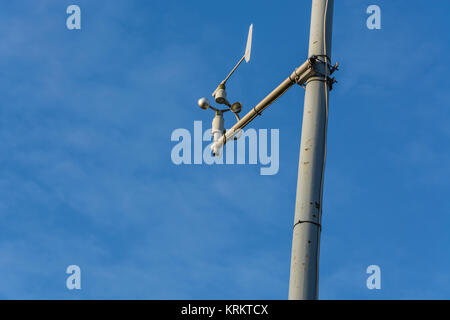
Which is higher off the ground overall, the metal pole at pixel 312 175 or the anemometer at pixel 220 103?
the anemometer at pixel 220 103

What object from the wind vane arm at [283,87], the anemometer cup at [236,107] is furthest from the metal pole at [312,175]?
the anemometer cup at [236,107]

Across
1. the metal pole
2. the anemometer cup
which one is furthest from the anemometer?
the metal pole

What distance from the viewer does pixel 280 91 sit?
9.63 meters

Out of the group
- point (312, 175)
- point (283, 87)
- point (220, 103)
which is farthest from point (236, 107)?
point (312, 175)

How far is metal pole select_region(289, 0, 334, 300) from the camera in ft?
25.5

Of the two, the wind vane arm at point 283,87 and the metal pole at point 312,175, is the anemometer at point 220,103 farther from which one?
the metal pole at point 312,175

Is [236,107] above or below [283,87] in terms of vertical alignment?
above

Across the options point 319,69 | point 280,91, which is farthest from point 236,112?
point 319,69

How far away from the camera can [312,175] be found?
27.3 ft

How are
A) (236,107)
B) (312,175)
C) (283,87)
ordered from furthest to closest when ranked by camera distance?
(236,107) → (283,87) → (312,175)

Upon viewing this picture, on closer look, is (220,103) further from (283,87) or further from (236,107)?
(283,87)

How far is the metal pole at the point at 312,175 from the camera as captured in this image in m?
7.76
